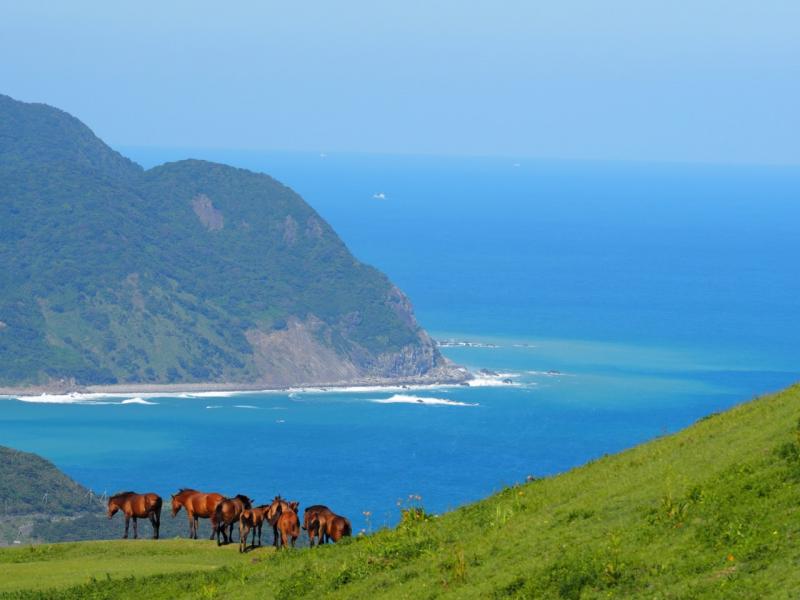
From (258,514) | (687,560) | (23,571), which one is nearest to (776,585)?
(687,560)

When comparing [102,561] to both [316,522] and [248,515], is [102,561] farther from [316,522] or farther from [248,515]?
[316,522]

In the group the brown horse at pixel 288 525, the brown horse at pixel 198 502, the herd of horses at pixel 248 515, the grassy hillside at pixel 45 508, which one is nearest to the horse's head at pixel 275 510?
the herd of horses at pixel 248 515

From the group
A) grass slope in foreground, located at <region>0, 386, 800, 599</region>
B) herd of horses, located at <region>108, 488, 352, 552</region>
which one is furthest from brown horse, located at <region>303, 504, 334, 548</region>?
grass slope in foreground, located at <region>0, 386, 800, 599</region>

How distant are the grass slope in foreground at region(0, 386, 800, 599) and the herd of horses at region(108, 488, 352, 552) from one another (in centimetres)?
60

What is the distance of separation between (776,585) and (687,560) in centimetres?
200

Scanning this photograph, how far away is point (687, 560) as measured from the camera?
20.4 meters

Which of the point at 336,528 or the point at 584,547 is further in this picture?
the point at 336,528

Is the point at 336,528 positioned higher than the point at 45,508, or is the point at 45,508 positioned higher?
the point at 336,528

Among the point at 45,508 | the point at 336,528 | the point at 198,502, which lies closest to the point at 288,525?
the point at 336,528

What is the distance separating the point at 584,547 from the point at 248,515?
9.28 m

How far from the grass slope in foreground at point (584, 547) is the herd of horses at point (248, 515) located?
23.6 inches

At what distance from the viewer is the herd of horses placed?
1152 inches

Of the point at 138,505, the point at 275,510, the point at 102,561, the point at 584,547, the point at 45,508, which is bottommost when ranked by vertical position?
the point at 45,508

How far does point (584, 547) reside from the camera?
21969mm
